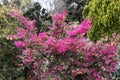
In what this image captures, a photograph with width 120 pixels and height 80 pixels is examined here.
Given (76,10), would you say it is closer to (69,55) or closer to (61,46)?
(69,55)

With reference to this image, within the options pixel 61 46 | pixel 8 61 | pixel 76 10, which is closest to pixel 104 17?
pixel 8 61

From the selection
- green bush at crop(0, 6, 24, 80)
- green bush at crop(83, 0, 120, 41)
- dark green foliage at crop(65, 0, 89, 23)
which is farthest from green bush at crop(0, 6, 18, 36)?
dark green foliage at crop(65, 0, 89, 23)

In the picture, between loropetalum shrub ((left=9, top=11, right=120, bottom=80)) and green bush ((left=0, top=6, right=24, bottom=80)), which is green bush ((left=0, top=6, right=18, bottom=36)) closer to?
green bush ((left=0, top=6, right=24, bottom=80))

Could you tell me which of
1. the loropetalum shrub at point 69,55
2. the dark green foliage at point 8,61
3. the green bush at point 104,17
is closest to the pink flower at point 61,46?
the loropetalum shrub at point 69,55

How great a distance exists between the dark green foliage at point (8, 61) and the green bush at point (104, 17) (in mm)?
2545

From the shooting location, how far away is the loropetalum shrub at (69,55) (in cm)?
414

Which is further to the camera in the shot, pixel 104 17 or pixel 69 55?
pixel 104 17

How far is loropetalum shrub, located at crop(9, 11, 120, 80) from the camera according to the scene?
4.14 m

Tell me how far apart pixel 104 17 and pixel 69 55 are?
2981 mm

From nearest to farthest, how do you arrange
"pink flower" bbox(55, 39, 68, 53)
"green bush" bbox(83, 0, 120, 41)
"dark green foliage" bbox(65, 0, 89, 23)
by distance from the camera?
"pink flower" bbox(55, 39, 68, 53) → "green bush" bbox(83, 0, 120, 41) → "dark green foliage" bbox(65, 0, 89, 23)

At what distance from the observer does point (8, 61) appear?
211 inches

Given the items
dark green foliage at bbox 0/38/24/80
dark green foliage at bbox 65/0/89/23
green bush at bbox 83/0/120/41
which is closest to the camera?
dark green foliage at bbox 0/38/24/80

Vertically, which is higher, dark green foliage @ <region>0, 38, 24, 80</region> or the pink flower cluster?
the pink flower cluster

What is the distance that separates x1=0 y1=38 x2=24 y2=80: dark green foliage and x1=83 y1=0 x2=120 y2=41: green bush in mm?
2545
